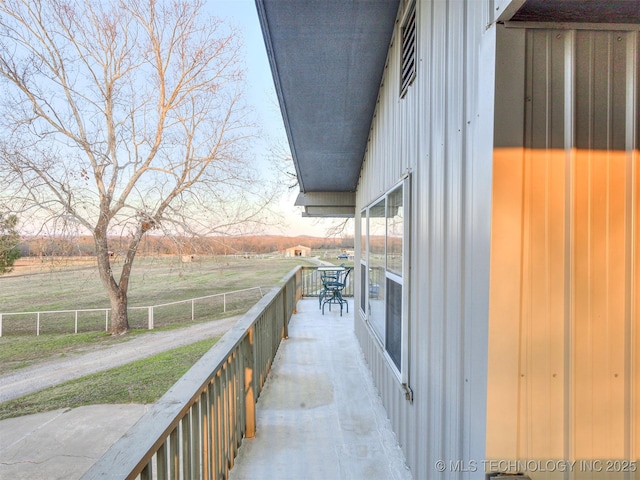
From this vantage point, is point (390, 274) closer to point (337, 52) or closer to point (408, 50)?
point (408, 50)

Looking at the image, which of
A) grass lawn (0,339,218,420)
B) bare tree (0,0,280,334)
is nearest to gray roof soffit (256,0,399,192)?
grass lawn (0,339,218,420)

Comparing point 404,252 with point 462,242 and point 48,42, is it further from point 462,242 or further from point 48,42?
point 48,42

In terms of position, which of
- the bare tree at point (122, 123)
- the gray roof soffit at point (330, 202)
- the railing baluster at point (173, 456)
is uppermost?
the bare tree at point (122, 123)

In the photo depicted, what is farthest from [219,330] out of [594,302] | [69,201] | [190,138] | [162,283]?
[594,302]

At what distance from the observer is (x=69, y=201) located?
382 inches

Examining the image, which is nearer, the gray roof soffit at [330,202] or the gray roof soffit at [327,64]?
the gray roof soffit at [327,64]

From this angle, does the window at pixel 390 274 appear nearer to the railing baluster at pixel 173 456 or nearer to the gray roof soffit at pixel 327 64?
the gray roof soffit at pixel 327 64

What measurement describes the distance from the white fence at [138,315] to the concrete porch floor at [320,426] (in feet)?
21.5

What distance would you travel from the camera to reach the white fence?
924 centimetres

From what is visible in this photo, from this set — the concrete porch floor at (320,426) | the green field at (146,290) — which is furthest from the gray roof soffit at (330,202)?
the concrete porch floor at (320,426)

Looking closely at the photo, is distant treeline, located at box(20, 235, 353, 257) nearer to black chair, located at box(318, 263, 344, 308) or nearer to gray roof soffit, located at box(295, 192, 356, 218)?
black chair, located at box(318, 263, 344, 308)

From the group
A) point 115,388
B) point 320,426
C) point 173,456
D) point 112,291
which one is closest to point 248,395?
point 320,426

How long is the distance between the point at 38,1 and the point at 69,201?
5582 millimetres

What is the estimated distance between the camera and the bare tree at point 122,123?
368 inches
